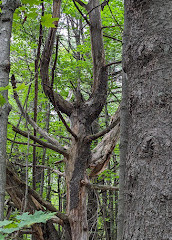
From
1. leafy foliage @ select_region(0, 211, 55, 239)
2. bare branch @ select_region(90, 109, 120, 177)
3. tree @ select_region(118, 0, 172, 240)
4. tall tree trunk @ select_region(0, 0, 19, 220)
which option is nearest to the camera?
tree @ select_region(118, 0, 172, 240)

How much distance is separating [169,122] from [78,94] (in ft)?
11.6

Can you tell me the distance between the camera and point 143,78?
1.10m

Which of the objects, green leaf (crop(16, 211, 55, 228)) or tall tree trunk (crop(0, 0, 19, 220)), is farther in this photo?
tall tree trunk (crop(0, 0, 19, 220))

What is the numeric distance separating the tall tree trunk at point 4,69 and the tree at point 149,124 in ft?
2.60

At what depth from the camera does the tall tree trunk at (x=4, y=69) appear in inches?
63.9

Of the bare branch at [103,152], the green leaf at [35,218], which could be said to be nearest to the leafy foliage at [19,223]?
the green leaf at [35,218]

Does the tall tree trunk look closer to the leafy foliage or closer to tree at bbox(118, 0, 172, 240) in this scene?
the leafy foliage

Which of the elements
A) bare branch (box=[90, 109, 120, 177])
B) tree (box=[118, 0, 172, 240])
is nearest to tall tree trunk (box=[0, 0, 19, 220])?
tree (box=[118, 0, 172, 240])

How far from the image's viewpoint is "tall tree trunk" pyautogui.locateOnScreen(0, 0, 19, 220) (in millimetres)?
1622

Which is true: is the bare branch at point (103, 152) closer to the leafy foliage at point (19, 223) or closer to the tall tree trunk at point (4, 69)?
the tall tree trunk at point (4, 69)

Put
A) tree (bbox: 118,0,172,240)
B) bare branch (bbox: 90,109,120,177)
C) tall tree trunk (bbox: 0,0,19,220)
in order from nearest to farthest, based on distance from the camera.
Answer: tree (bbox: 118,0,172,240)
tall tree trunk (bbox: 0,0,19,220)
bare branch (bbox: 90,109,120,177)

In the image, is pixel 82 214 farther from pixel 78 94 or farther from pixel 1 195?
pixel 1 195

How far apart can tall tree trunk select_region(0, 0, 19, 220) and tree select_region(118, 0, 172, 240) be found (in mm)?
793

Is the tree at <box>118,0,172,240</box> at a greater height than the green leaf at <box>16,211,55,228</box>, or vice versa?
the tree at <box>118,0,172,240</box>
